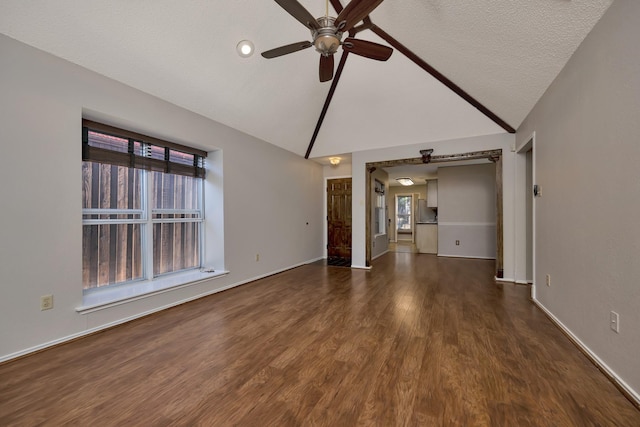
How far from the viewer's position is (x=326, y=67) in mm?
2730

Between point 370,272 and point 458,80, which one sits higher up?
point 458,80

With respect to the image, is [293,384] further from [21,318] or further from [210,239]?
[210,239]

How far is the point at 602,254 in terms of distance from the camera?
184cm

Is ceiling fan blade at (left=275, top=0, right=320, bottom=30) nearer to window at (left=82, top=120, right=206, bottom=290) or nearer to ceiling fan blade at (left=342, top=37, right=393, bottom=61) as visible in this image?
ceiling fan blade at (left=342, top=37, right=393, bottom=61)

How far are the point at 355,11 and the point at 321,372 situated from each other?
2.78 meters

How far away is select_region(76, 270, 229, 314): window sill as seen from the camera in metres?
2.48

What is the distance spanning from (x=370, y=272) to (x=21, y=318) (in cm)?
455

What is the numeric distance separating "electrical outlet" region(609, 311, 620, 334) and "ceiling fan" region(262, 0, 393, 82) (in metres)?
2.74

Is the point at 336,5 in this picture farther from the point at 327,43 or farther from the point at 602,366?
the point at 602,366

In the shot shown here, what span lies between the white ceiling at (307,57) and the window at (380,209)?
214 centimetres

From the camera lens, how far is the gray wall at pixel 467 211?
21.0ft

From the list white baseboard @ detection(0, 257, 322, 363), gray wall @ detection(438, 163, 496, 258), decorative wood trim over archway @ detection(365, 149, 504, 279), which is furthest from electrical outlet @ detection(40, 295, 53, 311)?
gray wall @ detection(438, 163, 496, 258)

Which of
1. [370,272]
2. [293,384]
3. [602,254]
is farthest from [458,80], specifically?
[293,384]

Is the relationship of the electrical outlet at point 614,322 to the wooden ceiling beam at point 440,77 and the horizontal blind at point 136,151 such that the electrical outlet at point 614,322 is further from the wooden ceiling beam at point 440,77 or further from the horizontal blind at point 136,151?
the horizontal blind at point 136,151
